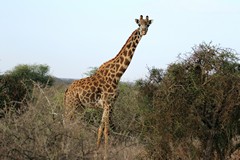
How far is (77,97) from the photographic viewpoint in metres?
13.6

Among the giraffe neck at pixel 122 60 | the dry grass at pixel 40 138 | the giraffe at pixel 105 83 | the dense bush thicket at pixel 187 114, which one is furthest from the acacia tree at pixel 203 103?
the giraffe neck at pixel 122 60

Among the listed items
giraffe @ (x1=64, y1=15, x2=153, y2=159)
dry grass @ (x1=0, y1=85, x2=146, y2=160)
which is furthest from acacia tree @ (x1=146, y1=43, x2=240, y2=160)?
giraffe @ (x1=64, y1=15, x2=153, y2=159)

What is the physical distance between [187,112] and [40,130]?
8.10 ft

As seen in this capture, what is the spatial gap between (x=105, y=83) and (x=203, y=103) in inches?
212

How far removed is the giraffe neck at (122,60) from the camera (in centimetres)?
1360

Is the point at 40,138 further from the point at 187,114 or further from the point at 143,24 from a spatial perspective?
the point at 143,24

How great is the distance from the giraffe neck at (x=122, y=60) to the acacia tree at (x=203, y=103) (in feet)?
15.7

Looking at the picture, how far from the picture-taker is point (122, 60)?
13781 mm

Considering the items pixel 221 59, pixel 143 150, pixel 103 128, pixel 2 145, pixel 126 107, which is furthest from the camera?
pixel 126 107

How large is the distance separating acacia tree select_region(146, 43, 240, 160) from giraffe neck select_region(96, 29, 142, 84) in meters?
4.77

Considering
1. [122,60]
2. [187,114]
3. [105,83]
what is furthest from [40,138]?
[122,60]

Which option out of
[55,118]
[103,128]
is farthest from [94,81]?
[55,118]

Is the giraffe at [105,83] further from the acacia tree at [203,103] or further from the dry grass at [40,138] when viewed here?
the dry grass at [40,138]

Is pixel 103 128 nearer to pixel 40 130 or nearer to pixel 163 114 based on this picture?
pixel 163 114
